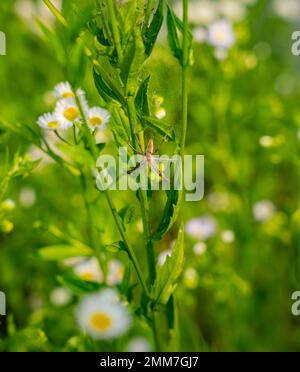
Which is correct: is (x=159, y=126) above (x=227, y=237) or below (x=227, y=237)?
above

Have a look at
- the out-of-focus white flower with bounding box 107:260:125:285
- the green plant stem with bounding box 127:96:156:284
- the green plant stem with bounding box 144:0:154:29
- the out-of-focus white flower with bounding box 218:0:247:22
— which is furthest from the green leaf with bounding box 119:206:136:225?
the out-of-focus white flower with bounding box 218:0:247:22

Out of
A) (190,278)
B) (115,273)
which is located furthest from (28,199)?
(190,278)

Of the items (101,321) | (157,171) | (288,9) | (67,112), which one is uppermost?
(288,9)

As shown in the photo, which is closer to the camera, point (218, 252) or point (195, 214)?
point (218, 252)

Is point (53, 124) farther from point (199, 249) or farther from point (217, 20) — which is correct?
point (217, 20)

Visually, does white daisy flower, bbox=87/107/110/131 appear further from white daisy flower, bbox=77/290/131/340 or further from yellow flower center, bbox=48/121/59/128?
white daisy flower, bbox=77/290/131/340

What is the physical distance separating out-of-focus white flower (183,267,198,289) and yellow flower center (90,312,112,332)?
34cm

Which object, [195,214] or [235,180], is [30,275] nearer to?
[195,214]

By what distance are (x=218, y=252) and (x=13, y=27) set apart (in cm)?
113

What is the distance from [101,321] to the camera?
0.95 m

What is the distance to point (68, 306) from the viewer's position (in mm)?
1415

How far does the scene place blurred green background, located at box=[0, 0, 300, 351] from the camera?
129 centimetres

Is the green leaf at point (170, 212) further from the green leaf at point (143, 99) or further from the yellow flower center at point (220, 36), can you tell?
the yellow flower center at point (220, 36)
